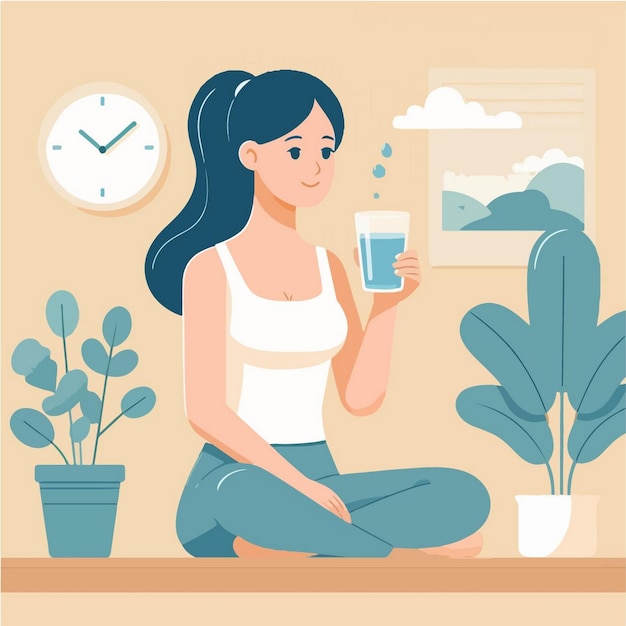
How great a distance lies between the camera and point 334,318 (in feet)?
14.9

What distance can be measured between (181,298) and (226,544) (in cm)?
80

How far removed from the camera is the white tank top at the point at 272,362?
445 centimetres

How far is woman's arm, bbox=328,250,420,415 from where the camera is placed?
4547 mm

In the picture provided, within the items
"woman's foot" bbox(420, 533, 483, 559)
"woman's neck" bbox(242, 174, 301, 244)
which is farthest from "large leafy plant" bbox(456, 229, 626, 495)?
"woman's neck" bbox(242, 174, 301, 244)

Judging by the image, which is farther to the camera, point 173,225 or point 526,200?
point 526,200

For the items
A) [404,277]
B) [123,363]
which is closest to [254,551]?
[123,363]

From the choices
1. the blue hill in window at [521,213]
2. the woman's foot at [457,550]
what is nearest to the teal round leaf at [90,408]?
the woman's foot at [457,550]

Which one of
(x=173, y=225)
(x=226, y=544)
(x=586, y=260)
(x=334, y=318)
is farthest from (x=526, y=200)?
(x=226, y=544)

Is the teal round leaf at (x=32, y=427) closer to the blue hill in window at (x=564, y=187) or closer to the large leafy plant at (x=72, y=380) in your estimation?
the large leafy plant at (x=72, y=380)

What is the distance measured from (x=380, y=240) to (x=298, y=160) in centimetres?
44

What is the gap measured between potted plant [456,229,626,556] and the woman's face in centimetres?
A: 66

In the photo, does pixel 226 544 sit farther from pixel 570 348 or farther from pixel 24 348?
pixel 570 348

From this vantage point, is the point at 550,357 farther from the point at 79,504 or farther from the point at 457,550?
the point at 79,504

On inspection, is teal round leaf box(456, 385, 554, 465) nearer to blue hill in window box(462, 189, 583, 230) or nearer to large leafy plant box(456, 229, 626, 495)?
large leafy plant box(456, 229, 626, 495)
